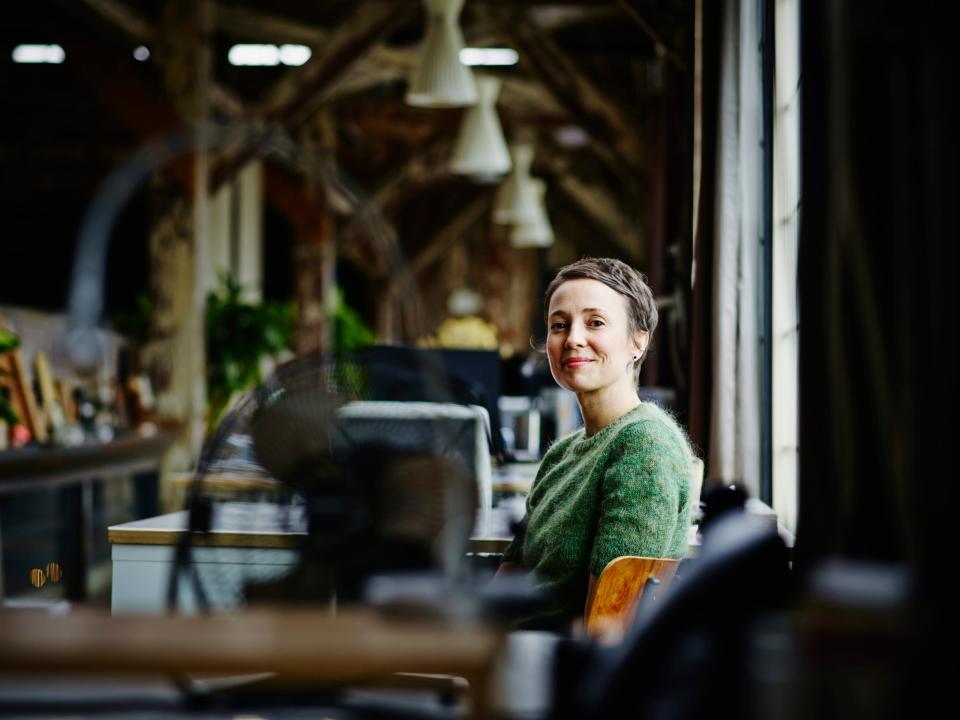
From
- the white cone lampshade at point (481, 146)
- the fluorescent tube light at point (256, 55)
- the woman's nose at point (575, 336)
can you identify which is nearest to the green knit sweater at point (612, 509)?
the woman's nose at point (575, 336)

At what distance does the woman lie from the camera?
1.93 meters

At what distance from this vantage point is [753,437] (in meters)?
3.33

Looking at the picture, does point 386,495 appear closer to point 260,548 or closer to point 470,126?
point 260,548

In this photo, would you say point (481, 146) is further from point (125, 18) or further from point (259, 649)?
point (259, 649)

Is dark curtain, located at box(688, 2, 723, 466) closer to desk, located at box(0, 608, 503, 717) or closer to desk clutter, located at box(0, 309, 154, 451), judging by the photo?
desk, located at box(0, 608, 503, 717)

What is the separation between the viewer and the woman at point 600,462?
193 cm

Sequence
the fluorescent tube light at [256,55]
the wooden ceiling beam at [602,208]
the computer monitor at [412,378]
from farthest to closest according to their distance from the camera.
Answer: the wooden ceiling beam at [602,208], the fluorescent tube light at [256,55], the computer monitor at [412,378]

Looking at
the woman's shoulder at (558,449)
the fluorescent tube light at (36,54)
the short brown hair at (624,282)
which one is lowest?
the woman's shoulder at (558,449)

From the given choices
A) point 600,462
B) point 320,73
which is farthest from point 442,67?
point 600,462

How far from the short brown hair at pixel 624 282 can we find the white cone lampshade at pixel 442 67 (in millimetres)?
2952

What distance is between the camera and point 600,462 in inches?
78.8

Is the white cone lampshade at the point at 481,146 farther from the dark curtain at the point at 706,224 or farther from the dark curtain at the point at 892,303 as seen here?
the dark curtain at the point at 892,303

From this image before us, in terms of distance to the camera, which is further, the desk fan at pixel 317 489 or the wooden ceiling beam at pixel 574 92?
the wooden ceiling beam at pixel 574 92

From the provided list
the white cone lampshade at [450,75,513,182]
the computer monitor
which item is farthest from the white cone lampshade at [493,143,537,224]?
the computer monitor
